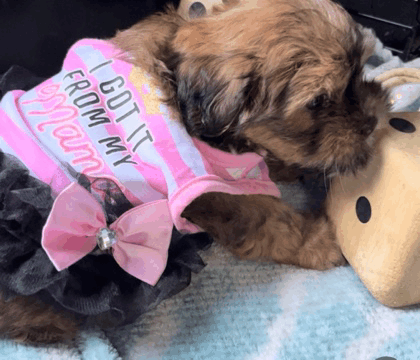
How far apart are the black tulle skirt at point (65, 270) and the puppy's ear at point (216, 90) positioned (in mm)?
256

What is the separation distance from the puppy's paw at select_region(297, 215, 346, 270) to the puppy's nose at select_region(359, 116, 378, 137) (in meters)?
0.33

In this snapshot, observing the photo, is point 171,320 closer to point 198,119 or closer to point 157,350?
point 157,350

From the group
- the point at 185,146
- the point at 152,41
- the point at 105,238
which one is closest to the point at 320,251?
the point at 185,146

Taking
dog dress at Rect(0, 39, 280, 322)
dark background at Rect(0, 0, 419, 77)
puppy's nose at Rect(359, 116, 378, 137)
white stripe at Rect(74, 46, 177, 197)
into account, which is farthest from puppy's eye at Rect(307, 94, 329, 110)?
dark background at Rect(0, 0, 419, 77)

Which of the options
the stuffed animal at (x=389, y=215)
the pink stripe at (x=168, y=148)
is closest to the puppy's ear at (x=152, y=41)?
the pink stripe at (x=168, y=148)

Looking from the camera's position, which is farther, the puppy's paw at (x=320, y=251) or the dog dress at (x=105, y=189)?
the puppy's paw at (x=320, y=251)

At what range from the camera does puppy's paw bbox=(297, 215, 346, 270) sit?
1288mm

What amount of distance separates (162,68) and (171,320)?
590 mm

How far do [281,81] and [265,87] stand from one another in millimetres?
36

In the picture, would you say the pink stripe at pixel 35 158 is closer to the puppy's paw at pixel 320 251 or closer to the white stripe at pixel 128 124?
the white stripe at pixel 128 124

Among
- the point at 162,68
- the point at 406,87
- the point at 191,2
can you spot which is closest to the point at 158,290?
the point at 162,68

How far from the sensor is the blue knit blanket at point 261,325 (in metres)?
Answer: 1.09

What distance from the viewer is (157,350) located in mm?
1114

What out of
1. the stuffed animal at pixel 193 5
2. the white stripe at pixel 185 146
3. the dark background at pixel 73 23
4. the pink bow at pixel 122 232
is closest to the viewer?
the pink bow at pixel 122 232
